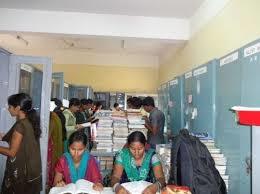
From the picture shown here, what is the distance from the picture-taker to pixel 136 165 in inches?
90.9

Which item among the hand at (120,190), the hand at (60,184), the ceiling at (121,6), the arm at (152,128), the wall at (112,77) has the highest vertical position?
the ceiling at (121,6)

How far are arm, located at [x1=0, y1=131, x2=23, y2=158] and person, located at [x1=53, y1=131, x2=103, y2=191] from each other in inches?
12.9

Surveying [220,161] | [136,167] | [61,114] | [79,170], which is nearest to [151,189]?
[136,167]

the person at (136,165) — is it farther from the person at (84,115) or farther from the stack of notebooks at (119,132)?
the person at (84,115)

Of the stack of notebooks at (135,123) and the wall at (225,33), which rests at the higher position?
the wall at (225,33)

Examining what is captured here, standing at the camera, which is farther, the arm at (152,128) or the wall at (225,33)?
the arm at (152,128)

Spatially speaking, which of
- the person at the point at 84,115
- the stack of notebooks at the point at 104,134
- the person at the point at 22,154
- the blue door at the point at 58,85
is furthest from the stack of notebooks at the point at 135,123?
the blue door at the point at 58,85

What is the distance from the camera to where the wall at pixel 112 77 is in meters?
8.02

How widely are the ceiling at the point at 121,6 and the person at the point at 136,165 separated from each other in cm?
222

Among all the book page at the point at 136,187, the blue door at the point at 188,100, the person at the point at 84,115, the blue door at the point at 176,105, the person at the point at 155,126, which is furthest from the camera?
the person at the point at 84,115

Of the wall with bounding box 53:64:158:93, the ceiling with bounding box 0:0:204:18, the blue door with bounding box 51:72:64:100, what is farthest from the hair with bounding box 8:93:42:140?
the wall with bounding box 53:64:158:93

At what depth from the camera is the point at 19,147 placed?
2338 mm

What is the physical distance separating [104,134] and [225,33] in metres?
1.77

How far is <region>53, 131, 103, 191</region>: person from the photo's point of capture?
2.28 metres
